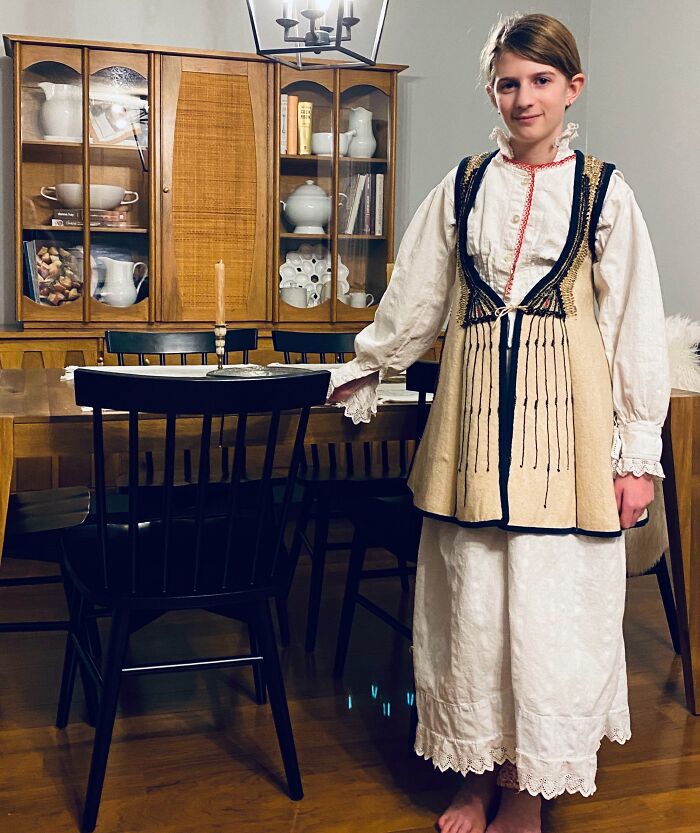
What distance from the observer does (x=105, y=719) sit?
5.38ft

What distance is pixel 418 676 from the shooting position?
1.68 m

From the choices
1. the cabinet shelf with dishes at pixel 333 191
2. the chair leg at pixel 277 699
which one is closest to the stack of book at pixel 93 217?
the cabinet shelf with dishes at pixel 333 191

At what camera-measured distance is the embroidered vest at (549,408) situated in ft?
4.99

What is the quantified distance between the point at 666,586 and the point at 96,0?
3.06m

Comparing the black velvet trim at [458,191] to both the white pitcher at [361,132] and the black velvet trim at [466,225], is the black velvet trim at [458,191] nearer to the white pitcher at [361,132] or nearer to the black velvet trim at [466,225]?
the black velvet trim at [466,225]

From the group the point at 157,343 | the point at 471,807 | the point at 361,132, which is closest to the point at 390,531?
the point at 471,807

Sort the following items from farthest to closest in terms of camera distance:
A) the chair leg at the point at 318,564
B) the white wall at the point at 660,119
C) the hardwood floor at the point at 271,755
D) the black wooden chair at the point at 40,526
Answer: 1. the white wall at the point at 660,119
2. the chair leg at the point at 318,564
3. the black wooden chair at the point at 40,526
4. the hardwood floor at the point at 271,755

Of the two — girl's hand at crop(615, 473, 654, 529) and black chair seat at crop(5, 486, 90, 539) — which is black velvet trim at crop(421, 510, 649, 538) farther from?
black chair seat at crop(5, 486, 90, 539)

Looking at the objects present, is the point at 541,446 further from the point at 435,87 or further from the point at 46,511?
the point at 435,87

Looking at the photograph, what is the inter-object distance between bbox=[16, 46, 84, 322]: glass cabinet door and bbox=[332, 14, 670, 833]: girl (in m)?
2.33

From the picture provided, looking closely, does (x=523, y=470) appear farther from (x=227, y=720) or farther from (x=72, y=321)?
(x=72, y=321)

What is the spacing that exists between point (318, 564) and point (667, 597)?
92 cm

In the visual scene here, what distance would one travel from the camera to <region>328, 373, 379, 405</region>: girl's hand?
1.80m

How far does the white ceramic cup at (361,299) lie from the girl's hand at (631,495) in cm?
246
